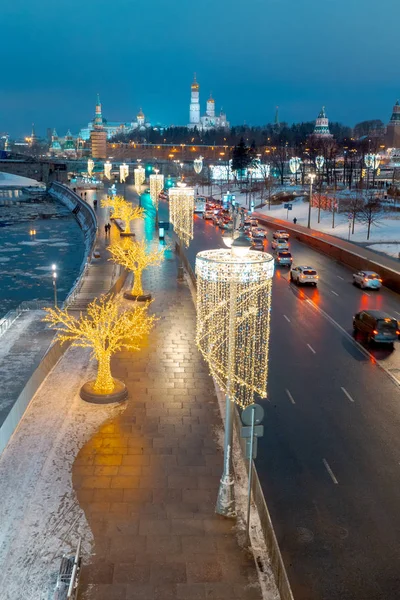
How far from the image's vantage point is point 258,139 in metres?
197

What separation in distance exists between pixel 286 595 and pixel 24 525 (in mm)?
4782

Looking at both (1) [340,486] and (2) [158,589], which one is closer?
(2) [158,589]

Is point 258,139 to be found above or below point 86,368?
above

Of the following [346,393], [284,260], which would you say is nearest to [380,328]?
[346,393]

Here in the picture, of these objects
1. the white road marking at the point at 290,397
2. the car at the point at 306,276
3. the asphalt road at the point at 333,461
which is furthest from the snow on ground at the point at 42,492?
the car at the point at 306,276

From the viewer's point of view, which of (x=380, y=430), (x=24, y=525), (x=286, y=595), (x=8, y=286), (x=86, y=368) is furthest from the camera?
(x=8, y=286)

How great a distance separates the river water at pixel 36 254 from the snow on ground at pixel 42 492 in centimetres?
1966

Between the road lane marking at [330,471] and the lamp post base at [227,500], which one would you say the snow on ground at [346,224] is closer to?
the road lane marking at [330,471]

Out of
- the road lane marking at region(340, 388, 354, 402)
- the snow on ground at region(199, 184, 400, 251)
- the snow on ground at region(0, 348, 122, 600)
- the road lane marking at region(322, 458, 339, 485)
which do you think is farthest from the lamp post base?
the snow on ground at region(199, 184, 400, 251)

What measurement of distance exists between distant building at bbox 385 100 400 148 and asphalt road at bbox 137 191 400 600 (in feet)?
494

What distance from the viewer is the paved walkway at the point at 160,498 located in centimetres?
877

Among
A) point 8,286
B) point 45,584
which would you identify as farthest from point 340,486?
point 8,286

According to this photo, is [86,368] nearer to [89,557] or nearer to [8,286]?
[89,557]

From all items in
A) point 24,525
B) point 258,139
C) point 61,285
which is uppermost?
point 258,139
